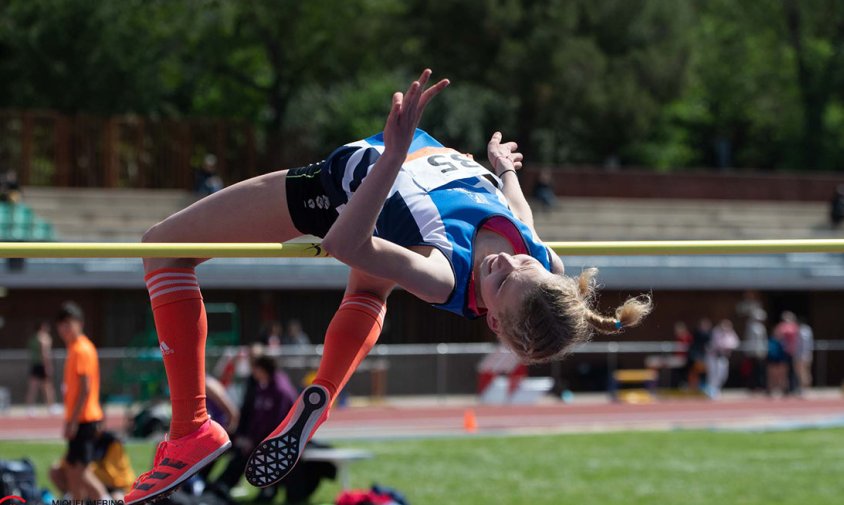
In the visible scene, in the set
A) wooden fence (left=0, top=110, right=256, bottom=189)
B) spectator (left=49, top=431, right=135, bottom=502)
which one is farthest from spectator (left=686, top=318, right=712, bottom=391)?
spectator (left=49, top=431, right=135, bottom=502)

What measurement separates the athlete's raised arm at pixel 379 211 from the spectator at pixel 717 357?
59.9ft

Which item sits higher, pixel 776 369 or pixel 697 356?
pixel 697 356

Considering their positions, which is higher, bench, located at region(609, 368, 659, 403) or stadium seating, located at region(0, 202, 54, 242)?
stadium seating, located at region(0, 202, 54, 242)

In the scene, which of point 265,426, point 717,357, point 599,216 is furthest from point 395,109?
point 599,216

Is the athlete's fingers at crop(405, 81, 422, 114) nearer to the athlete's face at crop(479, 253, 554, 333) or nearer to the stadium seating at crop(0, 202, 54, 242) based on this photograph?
the athlete's face at crop(479, 253, 554, 333)

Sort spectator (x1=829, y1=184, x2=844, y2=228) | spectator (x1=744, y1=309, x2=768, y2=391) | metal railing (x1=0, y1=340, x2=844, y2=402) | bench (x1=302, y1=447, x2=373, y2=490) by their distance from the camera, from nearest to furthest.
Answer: bench (x1=302, y1=447, x2=373, y2=490)
metal railing (x1=0, y1=340, x2=844, y2=402)
spectator (x1=744, y1=309, x2=768, y2=391)
spectator (x1=829, y1=184, x2=844, y2=228)

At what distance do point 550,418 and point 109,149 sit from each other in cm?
1280

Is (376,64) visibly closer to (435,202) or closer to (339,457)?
(339,457)

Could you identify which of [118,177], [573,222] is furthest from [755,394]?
[118,177]

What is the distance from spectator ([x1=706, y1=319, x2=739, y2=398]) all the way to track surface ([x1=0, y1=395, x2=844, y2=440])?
0.48 metres

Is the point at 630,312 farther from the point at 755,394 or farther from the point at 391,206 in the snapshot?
the point at 755,394

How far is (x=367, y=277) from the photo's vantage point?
15.6 feet

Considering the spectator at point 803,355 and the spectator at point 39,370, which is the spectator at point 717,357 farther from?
the spectator at point 39,370

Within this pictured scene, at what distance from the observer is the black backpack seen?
801cm
